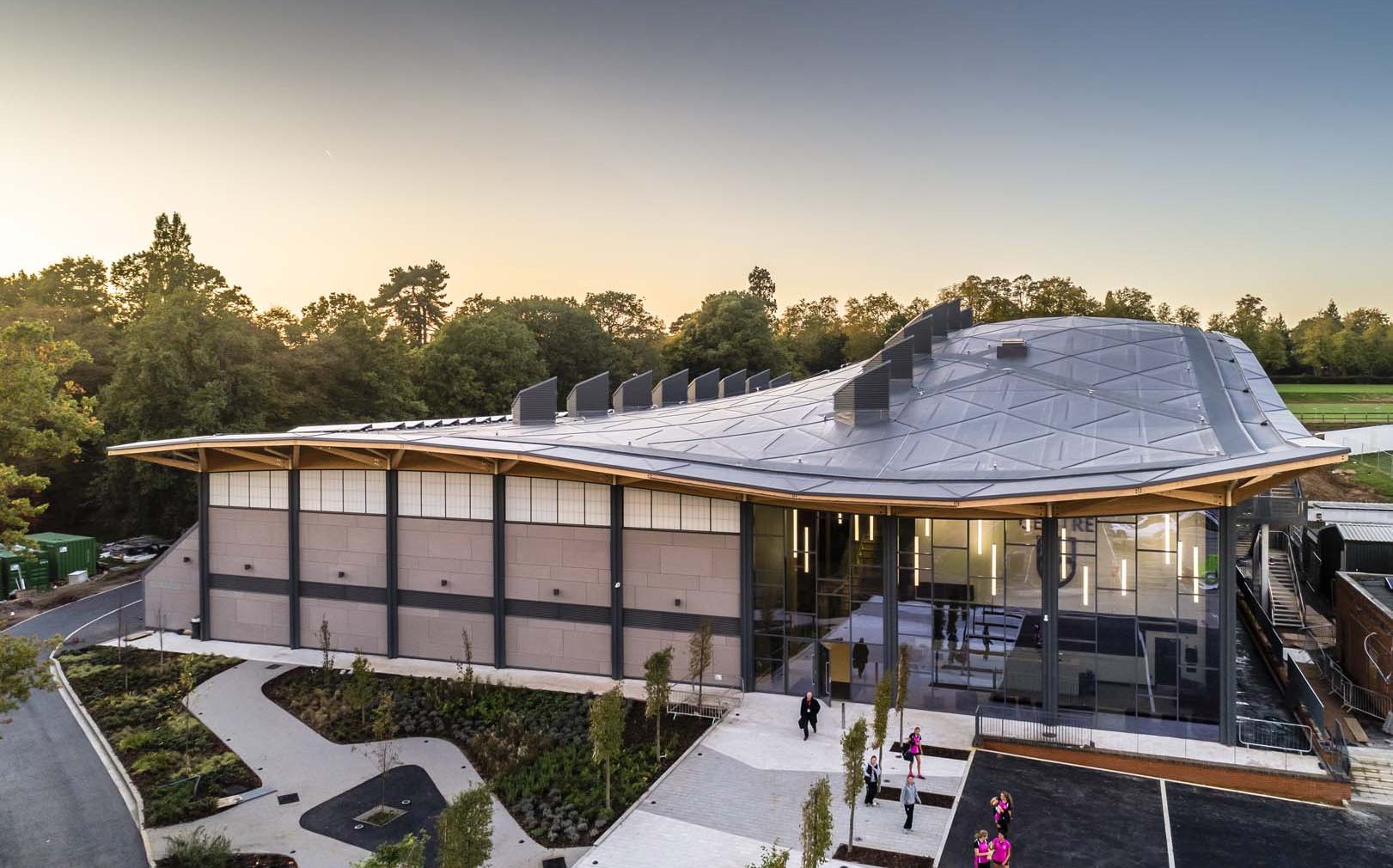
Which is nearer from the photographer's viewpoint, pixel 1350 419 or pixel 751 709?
pixel 751 709

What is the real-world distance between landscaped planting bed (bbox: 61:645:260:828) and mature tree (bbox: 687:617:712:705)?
43.6 feet

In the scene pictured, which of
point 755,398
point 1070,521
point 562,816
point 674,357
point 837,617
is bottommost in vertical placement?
point 562,816

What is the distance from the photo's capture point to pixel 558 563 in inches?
1233

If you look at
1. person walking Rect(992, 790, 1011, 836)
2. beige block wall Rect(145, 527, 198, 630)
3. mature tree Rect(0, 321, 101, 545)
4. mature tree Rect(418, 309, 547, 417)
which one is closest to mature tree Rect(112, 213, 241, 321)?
mature tree Rect(418, 309, 547, 417)

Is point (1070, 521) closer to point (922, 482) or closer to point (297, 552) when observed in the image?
point (922, 482)

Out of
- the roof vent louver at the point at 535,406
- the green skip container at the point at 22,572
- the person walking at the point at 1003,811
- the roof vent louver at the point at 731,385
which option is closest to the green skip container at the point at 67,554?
the green skip container at the point at 22,572

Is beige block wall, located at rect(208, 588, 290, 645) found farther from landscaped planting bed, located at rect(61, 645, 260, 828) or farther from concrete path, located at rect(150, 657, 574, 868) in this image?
concrete path, located at rect(150, 657, 574, 868)

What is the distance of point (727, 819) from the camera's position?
20.3 meters

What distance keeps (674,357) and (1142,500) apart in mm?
75295

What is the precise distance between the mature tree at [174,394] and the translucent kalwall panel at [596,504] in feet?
124

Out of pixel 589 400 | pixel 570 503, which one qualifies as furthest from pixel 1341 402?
pixel 570 503

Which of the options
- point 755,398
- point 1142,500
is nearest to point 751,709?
point 1142,500

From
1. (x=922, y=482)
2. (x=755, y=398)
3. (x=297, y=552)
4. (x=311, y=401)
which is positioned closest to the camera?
(x=922, y=482)

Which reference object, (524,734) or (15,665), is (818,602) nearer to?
(524,734)
